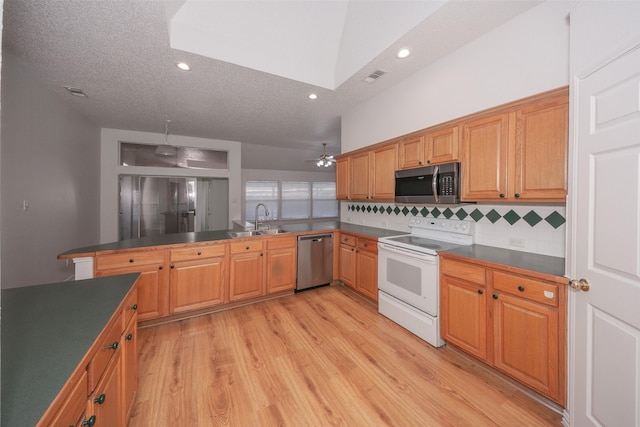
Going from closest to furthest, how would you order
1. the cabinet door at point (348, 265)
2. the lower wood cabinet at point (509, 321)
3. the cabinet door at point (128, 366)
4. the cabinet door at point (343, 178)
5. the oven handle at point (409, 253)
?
the cabinet door at point (128, 366)
the lower wood cabinet at point (509, 321)
the oven handle at point (409, 253)
the cabinet door at point (348, 265)
the cabinet door at point (343, 178)

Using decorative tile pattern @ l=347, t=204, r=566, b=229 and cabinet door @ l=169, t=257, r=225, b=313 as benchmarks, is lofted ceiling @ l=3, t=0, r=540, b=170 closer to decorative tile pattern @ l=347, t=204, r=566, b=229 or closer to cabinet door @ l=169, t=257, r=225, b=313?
decorative tile pattern @ l=347, t=204, r=566, b=229

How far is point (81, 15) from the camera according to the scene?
1927 mm

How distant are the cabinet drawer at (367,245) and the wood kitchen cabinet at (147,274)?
223cm

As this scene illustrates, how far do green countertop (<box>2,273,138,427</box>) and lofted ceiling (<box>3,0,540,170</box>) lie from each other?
1.98 meters

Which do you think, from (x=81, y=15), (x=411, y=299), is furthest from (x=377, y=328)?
(x=81, y=15)

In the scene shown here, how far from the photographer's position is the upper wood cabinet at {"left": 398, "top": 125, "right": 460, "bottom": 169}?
244 centimetres

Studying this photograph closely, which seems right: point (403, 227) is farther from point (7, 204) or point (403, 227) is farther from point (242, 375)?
point (7, 204)

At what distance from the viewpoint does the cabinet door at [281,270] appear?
334 centimetres

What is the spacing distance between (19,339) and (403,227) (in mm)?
3311

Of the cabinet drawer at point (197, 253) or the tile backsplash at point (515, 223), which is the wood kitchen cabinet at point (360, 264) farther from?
the cabinet drawer at point (197, 253)

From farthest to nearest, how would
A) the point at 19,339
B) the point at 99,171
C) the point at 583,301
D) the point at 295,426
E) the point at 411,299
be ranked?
the point at 99,171 < the point at 411,299 < the point at 295,426 < the point at 583,301 < the point at 19,339

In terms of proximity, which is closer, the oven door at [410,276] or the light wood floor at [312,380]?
the light wood floor at [312,380]

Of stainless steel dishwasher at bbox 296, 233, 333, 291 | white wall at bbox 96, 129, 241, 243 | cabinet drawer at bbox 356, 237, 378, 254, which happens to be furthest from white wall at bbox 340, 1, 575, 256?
white wall at bbox 96, 129, 241, 243

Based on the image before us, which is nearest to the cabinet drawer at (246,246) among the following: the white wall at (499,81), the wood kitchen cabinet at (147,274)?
the wood kitchen cabinet at (147,274)
